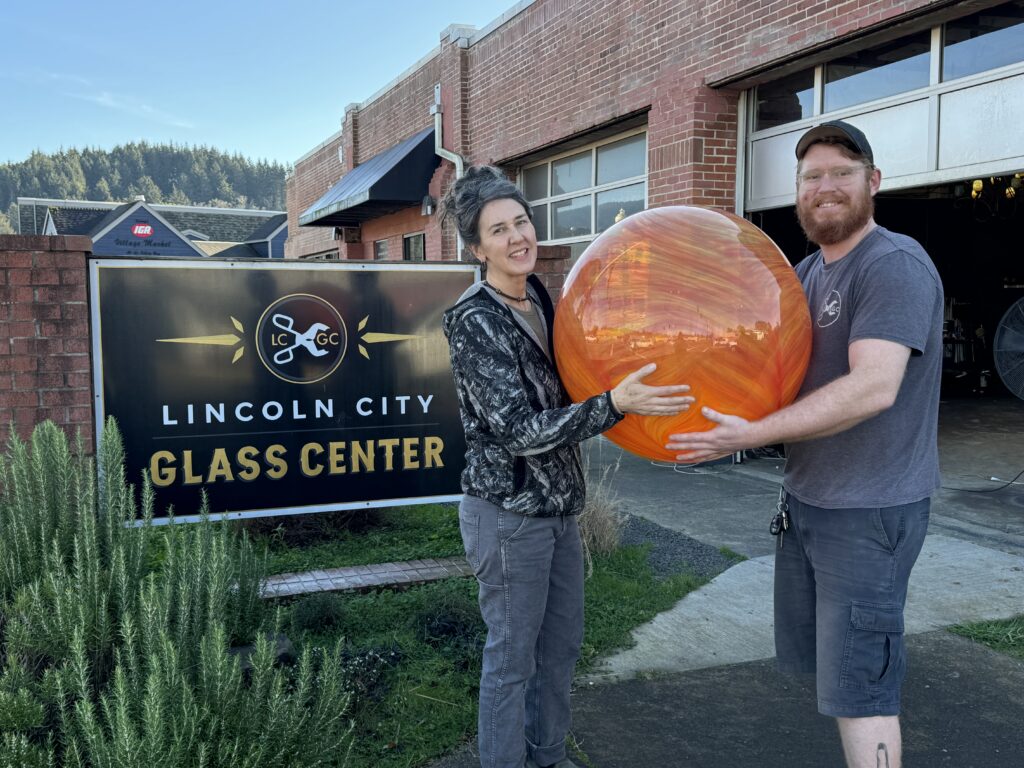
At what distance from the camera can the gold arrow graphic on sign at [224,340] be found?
15.5ft

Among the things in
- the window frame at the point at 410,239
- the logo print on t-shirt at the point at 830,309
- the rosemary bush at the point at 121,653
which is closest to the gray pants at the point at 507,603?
the rosemary bush at the point at 121,653

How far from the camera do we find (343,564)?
529cm

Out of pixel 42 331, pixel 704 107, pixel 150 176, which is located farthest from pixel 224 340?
pixel 150 176

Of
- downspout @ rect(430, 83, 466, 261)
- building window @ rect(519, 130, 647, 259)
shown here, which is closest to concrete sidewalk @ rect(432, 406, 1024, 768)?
building window @ rect(519, 130, 647, 259)

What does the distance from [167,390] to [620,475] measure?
186 inches

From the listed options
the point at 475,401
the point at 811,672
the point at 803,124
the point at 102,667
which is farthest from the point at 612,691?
the point at 803,124

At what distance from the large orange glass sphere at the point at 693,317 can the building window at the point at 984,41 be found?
5.18 meters

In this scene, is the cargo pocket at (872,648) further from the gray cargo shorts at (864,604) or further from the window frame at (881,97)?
the window frame at (881,97)

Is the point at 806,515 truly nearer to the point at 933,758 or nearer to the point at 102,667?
the point at 933,758

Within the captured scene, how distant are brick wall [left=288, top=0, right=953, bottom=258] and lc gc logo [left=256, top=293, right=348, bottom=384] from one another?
4549 mm

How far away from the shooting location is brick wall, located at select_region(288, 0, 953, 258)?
24.0ft

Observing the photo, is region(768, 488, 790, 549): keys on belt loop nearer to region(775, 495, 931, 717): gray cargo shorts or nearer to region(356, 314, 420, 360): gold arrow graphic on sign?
region(775, 495, 931, 717): gray cargo shorts

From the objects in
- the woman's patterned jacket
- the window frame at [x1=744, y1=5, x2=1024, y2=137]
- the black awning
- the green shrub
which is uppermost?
the black awning

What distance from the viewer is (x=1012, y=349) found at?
777 cm
